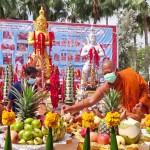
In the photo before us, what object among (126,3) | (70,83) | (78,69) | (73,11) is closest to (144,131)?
(70,83)

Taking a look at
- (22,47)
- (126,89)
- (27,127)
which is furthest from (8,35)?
(27,127)

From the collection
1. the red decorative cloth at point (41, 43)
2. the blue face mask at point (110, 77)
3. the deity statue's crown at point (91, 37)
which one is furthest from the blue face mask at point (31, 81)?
the deity statue's crown at point (91, 37)

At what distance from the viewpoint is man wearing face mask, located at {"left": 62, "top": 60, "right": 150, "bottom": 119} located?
339 cm

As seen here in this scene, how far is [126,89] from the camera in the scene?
3521mm

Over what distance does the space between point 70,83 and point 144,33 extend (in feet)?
44.1

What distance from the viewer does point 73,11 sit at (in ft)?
69.1

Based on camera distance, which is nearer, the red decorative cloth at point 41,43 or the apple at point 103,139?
the apple at point 103,139

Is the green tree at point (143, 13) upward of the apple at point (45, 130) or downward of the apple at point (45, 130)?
upward

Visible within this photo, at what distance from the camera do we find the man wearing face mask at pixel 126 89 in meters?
3.39

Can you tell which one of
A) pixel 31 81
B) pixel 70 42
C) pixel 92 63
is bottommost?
pixel 31 81

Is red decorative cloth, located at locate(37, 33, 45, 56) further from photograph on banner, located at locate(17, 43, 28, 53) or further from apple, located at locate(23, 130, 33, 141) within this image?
apple, located at locate(23, 130, 33, 141)

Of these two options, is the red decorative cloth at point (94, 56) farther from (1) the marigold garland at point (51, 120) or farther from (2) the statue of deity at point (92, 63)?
(1) the marigold garland at point (51, 120)

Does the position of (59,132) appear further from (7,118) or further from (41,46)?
(41,46)

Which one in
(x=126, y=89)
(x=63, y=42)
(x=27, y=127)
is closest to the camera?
(x=27, y=127)
